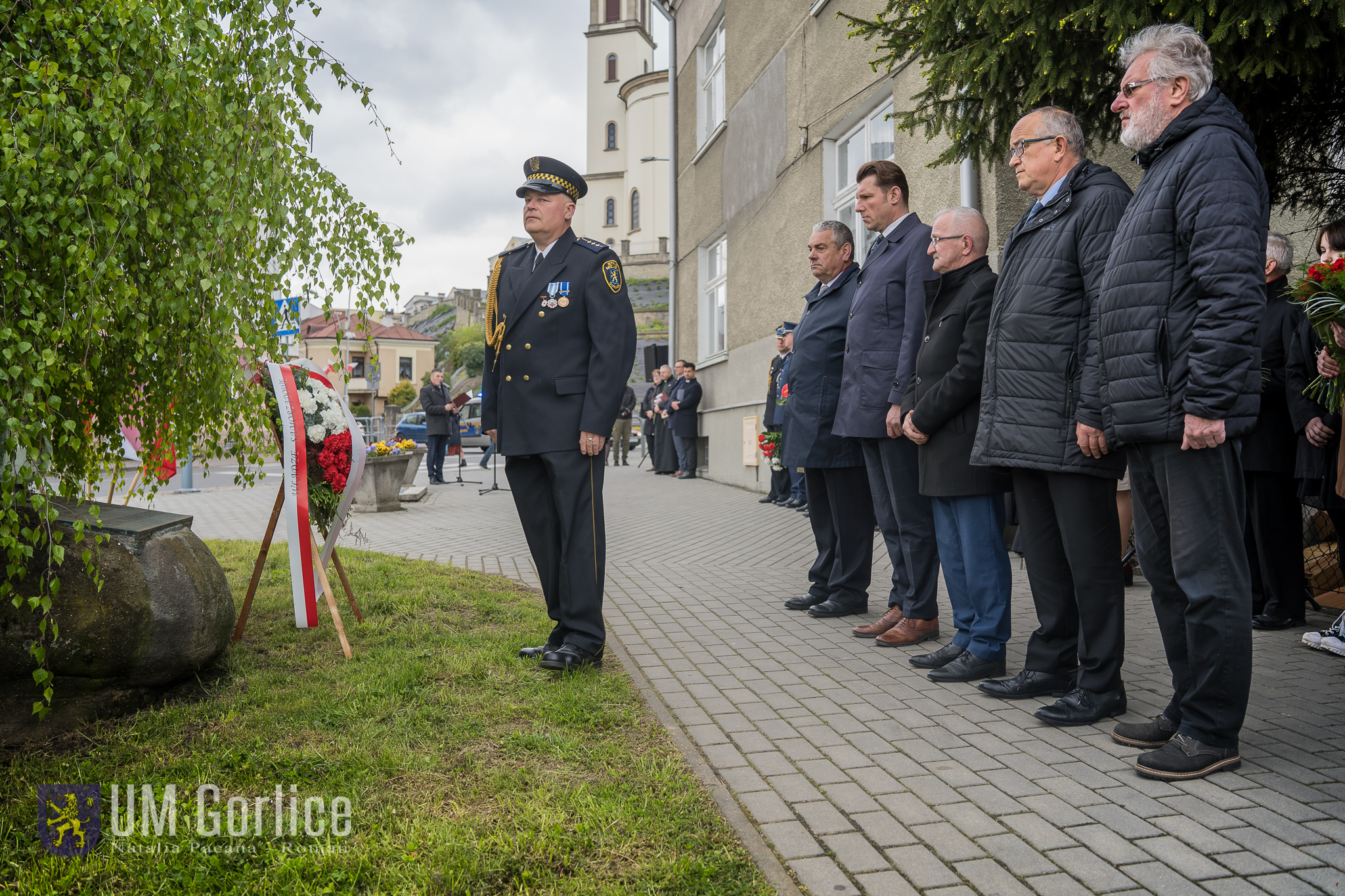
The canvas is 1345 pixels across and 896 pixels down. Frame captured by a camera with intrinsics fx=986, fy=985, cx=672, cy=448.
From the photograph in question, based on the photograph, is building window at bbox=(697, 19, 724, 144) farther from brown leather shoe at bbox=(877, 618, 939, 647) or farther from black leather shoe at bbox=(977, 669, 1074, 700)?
black leather shoe at bbox=(977, 669, 1074, 700)

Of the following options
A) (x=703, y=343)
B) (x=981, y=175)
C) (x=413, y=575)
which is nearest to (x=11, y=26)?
(x=413, y=575)

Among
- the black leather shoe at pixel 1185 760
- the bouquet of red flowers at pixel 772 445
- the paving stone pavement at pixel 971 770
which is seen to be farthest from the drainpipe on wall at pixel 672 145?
the black leather shoe at pixel 1185 760

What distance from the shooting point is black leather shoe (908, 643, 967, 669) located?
4.64m

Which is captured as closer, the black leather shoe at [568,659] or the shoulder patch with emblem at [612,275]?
the black leather shoe at [568,659]

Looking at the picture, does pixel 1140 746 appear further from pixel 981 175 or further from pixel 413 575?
pixel 981 175

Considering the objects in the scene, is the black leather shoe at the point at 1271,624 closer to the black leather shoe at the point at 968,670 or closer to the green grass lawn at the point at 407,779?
the black leather shoe at the point at 968,670

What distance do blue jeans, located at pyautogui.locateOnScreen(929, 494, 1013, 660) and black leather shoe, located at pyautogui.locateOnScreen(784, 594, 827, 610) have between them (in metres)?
1.52

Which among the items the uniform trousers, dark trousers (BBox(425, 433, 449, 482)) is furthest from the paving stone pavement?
the uniform trousers

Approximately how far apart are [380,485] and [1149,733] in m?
10.7

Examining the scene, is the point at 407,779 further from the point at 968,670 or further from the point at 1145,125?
the point at 1145,125

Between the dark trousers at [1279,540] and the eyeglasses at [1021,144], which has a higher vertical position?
the eyeglasses at [1021,144]

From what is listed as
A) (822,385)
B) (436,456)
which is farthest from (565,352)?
(436,456)

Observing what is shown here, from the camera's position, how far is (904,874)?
2.54m

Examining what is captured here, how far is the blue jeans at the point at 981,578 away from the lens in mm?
4441
